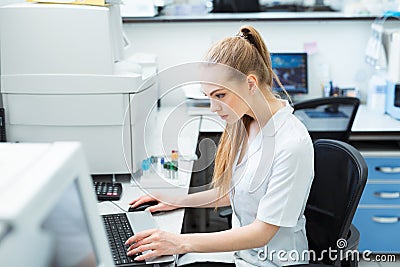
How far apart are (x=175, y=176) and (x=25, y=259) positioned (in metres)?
1.38

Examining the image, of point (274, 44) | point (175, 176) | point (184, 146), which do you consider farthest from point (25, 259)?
point (274, 44)

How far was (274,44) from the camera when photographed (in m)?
3.22

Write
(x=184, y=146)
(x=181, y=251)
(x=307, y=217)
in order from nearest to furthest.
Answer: (x=181, y=251), (x=307, y=217), (x=184, y=146)

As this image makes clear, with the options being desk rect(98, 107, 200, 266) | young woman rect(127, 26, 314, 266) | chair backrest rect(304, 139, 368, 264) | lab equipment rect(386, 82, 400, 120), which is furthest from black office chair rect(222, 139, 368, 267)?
lab equipment rect(386, 82, 400, 120)

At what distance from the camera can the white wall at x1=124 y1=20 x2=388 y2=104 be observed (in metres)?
3.20

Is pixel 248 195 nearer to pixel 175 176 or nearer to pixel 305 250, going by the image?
pixel 305 250

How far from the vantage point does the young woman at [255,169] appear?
1471 mm

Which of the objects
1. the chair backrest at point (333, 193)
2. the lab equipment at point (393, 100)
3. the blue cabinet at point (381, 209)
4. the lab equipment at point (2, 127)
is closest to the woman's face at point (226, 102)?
the chair backrest at point (333, 193)

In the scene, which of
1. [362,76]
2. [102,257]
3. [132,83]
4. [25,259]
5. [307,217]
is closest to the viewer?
[25,259]

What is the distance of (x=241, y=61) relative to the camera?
1536mm

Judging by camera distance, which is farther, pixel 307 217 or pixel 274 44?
pixel 274 44

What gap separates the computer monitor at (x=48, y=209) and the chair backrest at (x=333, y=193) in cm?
103

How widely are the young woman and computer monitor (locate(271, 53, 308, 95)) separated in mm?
1487

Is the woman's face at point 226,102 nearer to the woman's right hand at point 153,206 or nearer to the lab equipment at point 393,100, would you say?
the woman's right hand at point 153,206
